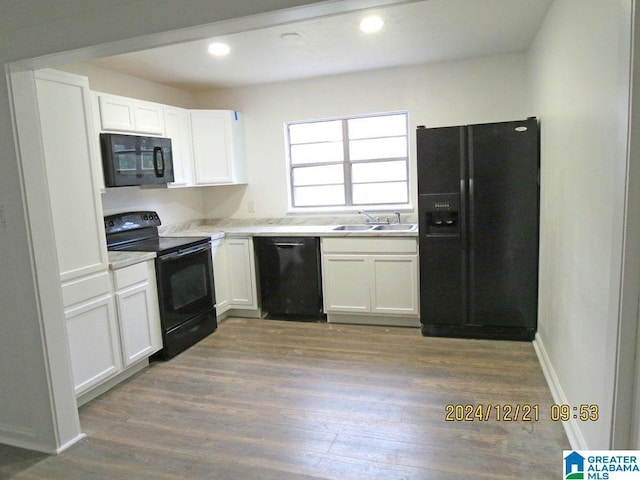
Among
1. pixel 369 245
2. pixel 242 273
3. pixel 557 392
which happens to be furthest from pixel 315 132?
pixel 557 392

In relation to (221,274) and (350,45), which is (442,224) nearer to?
(350,45)

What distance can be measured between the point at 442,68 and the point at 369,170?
3.89 ft

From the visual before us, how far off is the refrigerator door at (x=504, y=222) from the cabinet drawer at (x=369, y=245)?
55cm

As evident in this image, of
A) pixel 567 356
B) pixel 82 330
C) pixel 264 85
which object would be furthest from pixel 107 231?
pixel 567 356

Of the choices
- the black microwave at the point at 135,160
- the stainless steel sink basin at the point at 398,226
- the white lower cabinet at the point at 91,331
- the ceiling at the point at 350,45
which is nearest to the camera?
the white lower cabinet at the point at 91,331

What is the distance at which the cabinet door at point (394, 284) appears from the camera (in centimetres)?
388

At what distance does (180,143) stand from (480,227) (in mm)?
2847

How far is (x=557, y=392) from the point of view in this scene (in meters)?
2.54

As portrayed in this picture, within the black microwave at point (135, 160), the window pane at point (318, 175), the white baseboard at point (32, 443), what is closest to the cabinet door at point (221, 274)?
the black microwave at point (135, 160)

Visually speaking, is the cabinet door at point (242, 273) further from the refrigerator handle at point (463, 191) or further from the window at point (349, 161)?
the refrigerator handle at point (463, 191)

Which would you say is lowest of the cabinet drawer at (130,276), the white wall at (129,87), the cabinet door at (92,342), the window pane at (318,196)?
the cabinet door at (92,342)

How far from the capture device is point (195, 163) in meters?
4.41

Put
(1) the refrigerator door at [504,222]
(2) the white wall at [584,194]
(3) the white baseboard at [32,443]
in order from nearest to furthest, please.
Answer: (2) the white wall at [584,194], (3) the white baseboard at [32,443], (1) the refrigerator door at [504,222]

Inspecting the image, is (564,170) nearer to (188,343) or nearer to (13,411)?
(188,343)
